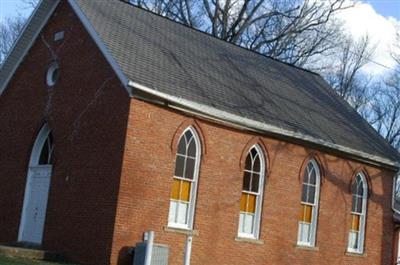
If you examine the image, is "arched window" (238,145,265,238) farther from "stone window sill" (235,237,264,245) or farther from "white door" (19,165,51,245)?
"white door" (19,165,51,245)

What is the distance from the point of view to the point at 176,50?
21.4m

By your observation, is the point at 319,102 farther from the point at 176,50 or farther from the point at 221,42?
the point at 176,50

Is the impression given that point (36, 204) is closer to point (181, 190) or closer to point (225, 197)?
point (181, 190)

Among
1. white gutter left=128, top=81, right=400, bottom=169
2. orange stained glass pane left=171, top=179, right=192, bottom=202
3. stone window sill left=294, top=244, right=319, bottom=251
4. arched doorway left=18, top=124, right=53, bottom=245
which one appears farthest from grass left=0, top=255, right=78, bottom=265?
stone window sill left=294, top=244, right=319, bottom=251

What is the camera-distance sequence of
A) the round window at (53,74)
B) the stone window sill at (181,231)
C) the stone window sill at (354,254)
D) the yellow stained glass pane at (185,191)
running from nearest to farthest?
the stone window sill at (181,231), the yellow stained glass pane at (185,191), the round window at (53,74), the stone window sill at (354,254)

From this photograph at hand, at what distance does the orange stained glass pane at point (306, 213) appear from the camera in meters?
21.6

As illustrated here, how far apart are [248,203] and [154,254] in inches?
180

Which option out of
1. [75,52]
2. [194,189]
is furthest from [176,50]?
[194,189]

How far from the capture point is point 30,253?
54.8 ft

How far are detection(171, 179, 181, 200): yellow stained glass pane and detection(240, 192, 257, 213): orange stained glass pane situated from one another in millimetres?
2326

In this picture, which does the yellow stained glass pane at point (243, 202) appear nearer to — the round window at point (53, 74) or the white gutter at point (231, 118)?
the white gutter at point (231, 118)

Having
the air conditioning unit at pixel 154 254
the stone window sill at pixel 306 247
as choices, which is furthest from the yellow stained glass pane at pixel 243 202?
the air conditioning unit at pixel 154 254

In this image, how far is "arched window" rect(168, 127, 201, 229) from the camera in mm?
18078

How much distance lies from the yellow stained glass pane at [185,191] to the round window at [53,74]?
521 centimetres
